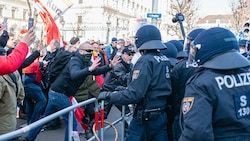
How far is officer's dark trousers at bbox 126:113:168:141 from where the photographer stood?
3.94 metres

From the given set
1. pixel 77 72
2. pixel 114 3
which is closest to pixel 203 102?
pixel 77 72

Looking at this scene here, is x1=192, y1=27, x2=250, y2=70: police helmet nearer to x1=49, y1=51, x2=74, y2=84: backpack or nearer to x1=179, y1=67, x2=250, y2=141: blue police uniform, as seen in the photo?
x1=179, y1=67, x2=250, y2=141: blue police uniform

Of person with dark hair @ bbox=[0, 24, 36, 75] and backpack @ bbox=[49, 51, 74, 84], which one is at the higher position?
person with dark hair @ bbox=[0, 24, 36, 75]

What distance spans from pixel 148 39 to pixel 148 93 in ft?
2.24

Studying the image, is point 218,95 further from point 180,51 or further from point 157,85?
point 180,51

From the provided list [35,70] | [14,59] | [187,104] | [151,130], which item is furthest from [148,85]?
[35,70]

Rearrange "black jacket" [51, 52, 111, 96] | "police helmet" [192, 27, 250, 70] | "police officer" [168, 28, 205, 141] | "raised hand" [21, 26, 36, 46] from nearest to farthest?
"police helmet" [192, 27, 250, 70] < "raised hand" [21, 26, 36, 46] < "police officer" [168, 28, 205, 141] < "black jacket" [51, 52, 111, 96]

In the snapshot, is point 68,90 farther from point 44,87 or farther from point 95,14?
point 95,14

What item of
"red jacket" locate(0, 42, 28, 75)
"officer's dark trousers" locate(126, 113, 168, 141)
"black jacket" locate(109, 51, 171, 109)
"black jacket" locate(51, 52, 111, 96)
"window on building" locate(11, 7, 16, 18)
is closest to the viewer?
→ "red jacket" locate(0, 42, 28, 75)

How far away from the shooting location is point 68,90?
220 inches

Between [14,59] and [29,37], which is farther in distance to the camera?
[29,37]

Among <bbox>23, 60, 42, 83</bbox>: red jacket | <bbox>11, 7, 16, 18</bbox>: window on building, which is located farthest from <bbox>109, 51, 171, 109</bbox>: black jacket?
<bbox>11, 7, 16, 18</bbox>: window on building

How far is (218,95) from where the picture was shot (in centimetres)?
237

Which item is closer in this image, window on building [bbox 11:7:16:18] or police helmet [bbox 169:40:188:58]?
police helmet [bbox 169:40:188:58]
